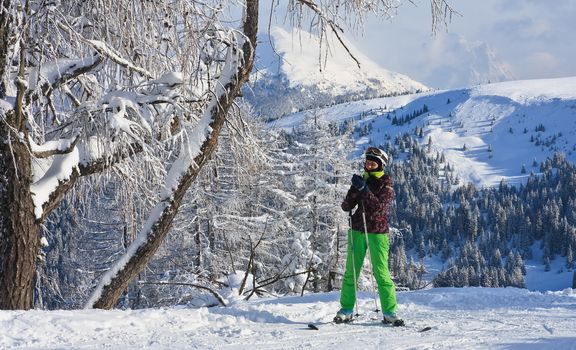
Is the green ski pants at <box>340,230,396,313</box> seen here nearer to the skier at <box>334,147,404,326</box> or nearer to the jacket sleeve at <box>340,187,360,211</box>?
the skier at <box>334,147,404,326</box>

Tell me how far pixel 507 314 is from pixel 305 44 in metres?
3.66

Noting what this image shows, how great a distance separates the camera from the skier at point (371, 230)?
5277 mm

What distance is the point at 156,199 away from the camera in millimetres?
5742

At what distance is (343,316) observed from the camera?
17.1 ft

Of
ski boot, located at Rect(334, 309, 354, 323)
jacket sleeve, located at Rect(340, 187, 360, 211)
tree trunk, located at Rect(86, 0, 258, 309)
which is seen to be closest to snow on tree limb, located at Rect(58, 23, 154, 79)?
tree trunk, located at Rect(86, 0, 258, 309)

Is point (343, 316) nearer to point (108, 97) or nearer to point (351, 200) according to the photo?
point (351, 200)

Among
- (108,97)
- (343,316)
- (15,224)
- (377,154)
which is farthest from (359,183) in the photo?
(15,224)

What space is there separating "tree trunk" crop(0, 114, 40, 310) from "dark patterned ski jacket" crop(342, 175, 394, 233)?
275cm

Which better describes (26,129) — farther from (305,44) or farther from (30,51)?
(305,44)

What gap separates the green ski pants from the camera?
522 centimetres

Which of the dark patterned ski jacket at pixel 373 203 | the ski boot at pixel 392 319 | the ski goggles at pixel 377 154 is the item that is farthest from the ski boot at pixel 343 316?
the ski goggles at pixel 377 154

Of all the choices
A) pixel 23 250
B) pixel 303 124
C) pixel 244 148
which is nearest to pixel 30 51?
pixel 23 250

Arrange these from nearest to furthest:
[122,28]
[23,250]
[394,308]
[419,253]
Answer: [122,28] → [23,250] → [394,308] → [419,253]

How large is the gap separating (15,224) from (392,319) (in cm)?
326
